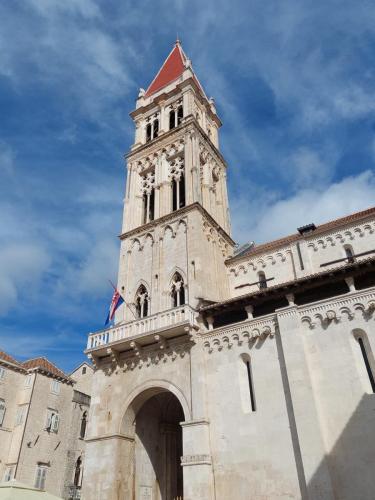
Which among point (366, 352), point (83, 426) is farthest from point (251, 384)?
point (83, 426)

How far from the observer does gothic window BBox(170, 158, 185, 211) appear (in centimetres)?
2424

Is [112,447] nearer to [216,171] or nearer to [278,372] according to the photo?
[278,372]

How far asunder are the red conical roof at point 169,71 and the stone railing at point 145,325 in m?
20.1

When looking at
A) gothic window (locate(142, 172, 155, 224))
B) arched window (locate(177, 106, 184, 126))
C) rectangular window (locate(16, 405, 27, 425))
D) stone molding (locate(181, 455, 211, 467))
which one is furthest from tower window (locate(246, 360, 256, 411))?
rectangular window (locate(16, 405, 27, 425))

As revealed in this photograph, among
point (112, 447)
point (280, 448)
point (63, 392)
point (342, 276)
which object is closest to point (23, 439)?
point (63, 392)

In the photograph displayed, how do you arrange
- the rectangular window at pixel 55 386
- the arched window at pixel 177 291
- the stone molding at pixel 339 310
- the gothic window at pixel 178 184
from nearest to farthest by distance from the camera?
the stone molding at pixel 339 310
the arched window at pixel 177 291
the gothic window at pixel 178 184
the rectangular window at pixel 55 386

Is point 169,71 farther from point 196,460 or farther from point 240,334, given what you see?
point 196,460

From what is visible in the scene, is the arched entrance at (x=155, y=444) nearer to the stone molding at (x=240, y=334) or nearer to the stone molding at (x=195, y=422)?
the stone molding at (x=195, y=422)

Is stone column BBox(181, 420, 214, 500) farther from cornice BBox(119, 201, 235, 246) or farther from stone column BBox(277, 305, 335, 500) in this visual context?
cornice BBox(119, 201, 235, 246)

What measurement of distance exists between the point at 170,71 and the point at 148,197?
43.6 feet

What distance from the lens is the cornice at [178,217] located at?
22172mm

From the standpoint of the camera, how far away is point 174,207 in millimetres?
24219

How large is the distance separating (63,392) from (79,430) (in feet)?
11.0

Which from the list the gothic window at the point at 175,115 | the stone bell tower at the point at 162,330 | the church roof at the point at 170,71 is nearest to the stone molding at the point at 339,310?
the stone bell tower at the point at 162,330
